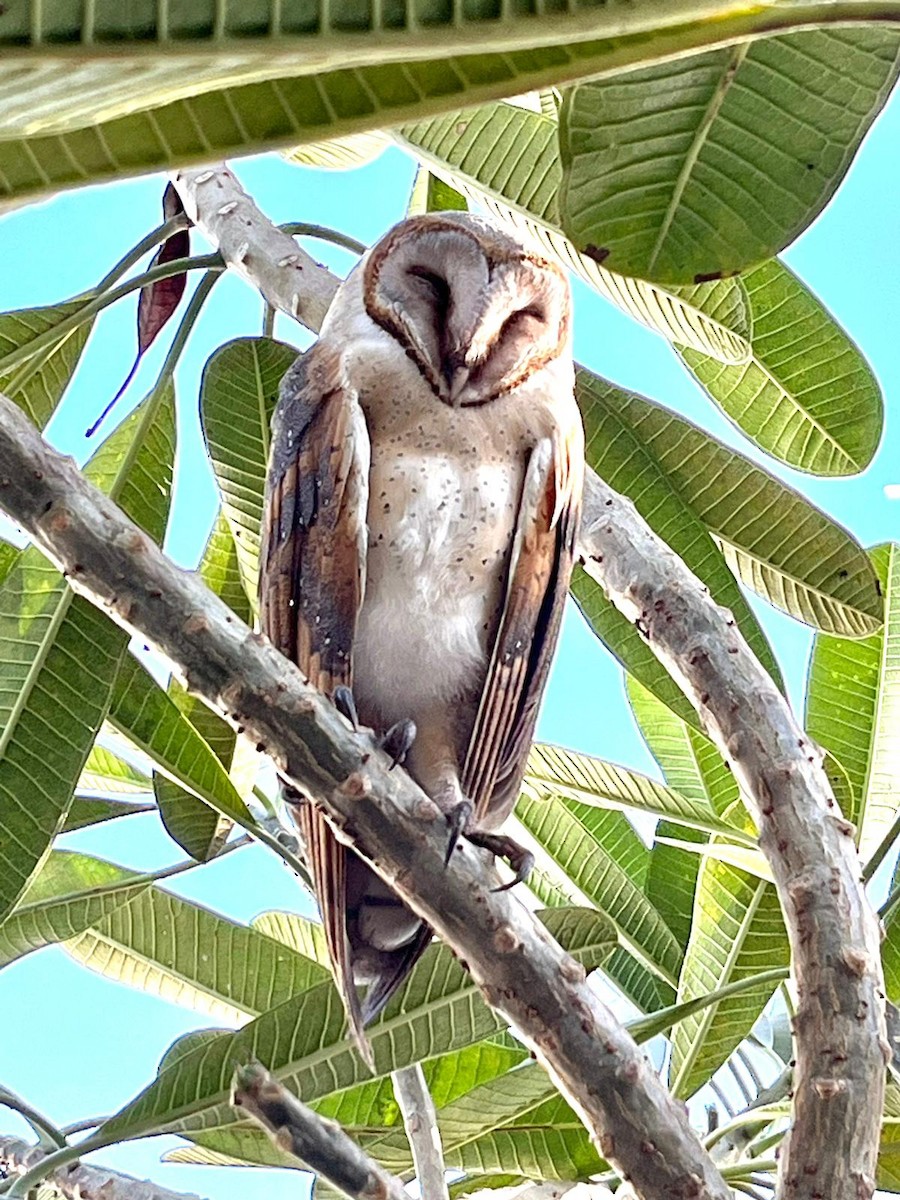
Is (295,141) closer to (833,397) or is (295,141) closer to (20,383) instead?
(20,383)

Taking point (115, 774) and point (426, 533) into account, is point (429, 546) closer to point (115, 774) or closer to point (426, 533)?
point (426, 533)

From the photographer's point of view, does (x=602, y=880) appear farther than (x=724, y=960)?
Yes

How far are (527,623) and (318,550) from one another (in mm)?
174

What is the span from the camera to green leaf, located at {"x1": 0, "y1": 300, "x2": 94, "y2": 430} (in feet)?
3.25

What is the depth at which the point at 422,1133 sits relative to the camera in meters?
0.94

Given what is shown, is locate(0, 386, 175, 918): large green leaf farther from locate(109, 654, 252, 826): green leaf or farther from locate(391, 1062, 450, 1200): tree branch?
locate(391, 1062, 450, 1200): tree branch

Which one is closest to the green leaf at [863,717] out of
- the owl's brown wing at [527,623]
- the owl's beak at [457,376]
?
the owl's brown wing at [527,623]

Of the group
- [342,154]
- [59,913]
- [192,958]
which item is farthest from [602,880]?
[342,154]

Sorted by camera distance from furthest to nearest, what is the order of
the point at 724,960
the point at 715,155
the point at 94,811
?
the point at 94,811 < the point at 724,960 < the point at 715,155

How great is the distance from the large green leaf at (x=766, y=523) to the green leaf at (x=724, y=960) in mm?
229

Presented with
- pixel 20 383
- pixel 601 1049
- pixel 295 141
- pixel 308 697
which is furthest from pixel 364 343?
pixel 295 141

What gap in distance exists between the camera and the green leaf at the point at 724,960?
1079 mm

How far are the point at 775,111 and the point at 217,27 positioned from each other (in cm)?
41

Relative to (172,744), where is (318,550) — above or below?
above
